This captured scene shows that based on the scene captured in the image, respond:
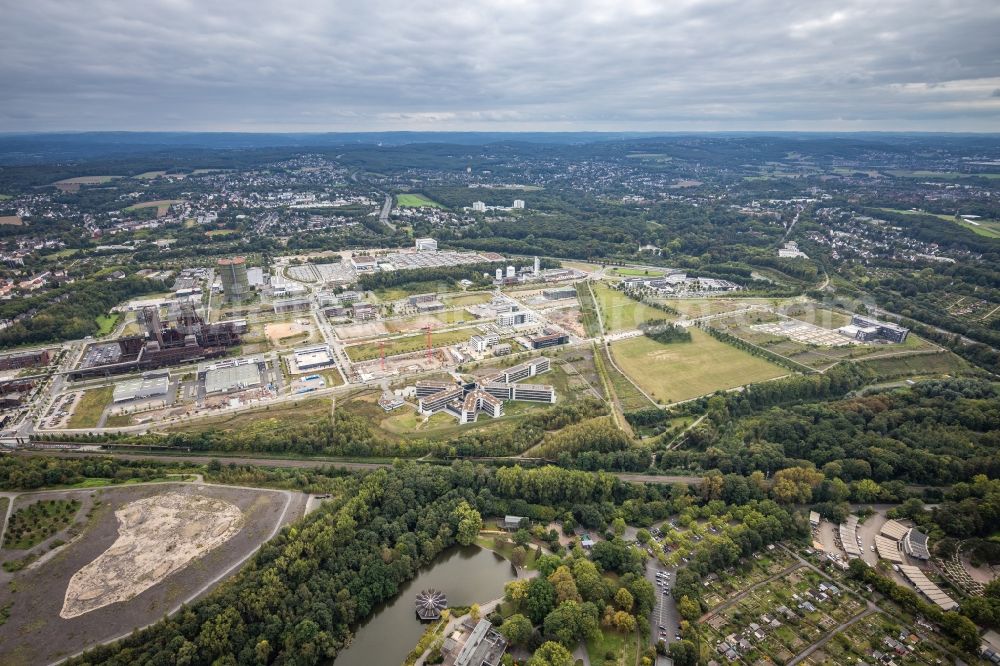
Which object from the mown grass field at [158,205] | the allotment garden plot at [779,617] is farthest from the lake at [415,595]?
the mown grass field at [158,205]

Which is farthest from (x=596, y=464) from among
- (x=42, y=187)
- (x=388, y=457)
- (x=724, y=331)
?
(x=42, y=187)

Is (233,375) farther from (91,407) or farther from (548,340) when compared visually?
(548,340)

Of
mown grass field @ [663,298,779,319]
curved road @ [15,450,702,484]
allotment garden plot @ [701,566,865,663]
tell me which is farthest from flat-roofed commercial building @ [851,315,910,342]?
allotment garden plot @ [701,566,865,663]

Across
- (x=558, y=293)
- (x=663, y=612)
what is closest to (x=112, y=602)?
(x=663, y=612)

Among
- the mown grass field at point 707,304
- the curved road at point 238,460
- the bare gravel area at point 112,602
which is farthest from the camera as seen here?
the mown grass field at point 707,304

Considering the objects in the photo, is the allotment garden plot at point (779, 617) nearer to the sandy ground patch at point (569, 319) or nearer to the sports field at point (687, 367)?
the sports field at point (687, 367)

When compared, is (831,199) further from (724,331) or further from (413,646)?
(413,646)
